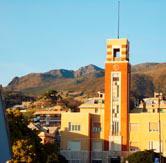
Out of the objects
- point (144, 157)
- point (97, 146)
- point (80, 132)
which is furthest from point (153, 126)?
point (144, 157)

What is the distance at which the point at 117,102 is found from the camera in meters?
100

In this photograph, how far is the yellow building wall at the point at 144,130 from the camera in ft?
321

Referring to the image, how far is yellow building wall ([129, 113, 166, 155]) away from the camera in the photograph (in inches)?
3851

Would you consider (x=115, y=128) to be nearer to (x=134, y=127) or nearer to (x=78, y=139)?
(x=134, y=127)

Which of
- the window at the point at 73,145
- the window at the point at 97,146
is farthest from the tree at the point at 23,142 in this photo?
the window at the point at 97,146

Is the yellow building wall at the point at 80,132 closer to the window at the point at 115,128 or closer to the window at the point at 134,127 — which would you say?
the window at the point at 115,128

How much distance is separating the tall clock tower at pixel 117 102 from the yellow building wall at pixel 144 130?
113cm

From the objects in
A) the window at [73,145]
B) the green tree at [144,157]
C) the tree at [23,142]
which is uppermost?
the tree at [23,142]

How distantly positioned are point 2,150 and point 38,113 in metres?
178

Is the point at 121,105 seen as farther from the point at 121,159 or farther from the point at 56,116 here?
the point at 56,116

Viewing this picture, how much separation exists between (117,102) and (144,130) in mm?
6620

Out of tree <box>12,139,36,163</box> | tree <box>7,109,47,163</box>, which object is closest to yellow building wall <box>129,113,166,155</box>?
tree <box>7,109,47,163</box>

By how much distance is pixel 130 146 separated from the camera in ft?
326

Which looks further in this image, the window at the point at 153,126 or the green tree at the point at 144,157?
the window at the point at 153,126
